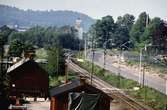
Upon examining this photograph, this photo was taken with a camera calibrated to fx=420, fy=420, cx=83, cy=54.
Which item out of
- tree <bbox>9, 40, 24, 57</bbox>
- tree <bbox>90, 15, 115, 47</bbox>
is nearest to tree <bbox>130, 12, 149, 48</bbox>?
tree <bbox>90, 15, 115, 47</bbox>

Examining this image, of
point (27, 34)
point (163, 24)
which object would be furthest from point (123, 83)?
point (27, 34)

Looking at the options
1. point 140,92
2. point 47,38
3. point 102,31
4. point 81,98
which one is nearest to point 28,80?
point 140,92

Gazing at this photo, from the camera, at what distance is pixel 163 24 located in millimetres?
60125

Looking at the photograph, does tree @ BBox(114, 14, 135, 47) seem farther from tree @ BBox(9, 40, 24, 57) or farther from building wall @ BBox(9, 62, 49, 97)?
building wall @ BBox(9, 62, 49, 97)

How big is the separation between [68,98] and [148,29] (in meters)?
58.9

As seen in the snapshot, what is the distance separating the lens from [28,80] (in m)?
34.1

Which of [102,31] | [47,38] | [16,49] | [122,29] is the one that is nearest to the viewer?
[16,49]

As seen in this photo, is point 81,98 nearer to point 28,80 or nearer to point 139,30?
point 28,80

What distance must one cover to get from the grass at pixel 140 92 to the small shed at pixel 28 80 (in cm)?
872

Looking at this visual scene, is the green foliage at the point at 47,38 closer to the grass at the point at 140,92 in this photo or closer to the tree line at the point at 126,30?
the tree line at the point at 126,30

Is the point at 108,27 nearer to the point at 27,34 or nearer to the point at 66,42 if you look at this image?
the point at 66,42

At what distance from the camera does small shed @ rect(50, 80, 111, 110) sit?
20.4 meters

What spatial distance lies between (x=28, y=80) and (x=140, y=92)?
1164 centimetres

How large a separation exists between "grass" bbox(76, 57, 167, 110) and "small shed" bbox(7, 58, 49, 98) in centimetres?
872
